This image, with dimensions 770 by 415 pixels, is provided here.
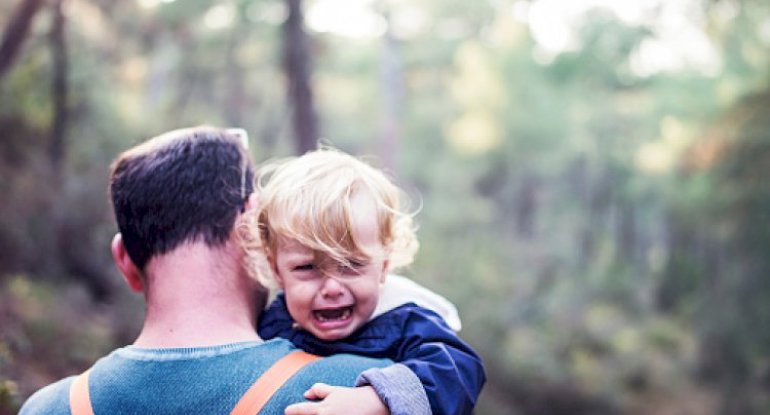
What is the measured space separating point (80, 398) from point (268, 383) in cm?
41

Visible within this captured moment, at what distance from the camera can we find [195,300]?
1.91 meters

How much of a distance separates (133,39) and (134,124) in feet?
10.4

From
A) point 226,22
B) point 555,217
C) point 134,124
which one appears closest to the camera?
point 134,124

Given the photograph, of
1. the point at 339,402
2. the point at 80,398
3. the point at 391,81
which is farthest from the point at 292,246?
the point at 391,81

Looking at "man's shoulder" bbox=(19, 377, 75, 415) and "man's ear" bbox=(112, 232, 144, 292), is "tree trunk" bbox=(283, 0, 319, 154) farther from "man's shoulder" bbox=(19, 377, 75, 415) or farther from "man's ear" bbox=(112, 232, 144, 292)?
"man's shoulder" bbox=(19, 377, 75, 415)

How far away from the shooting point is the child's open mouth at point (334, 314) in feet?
6.48

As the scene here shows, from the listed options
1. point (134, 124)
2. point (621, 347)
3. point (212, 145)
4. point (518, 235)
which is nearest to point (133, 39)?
point (134, 124)

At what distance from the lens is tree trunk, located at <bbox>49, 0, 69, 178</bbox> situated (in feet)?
37.8

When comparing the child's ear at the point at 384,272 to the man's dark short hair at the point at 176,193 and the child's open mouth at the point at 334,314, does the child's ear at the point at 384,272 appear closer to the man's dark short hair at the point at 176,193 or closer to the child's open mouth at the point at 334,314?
the child's open mouth at the point at 334,314

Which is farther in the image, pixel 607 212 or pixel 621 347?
pixel 607 212

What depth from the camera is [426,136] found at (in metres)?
37.0

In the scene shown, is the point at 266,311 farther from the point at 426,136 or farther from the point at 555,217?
the point at 555,217

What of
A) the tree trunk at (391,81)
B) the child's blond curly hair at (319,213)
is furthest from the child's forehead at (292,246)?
the tree trunk at (391,81)

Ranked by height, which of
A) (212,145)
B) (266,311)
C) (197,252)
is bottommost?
(266,311)
